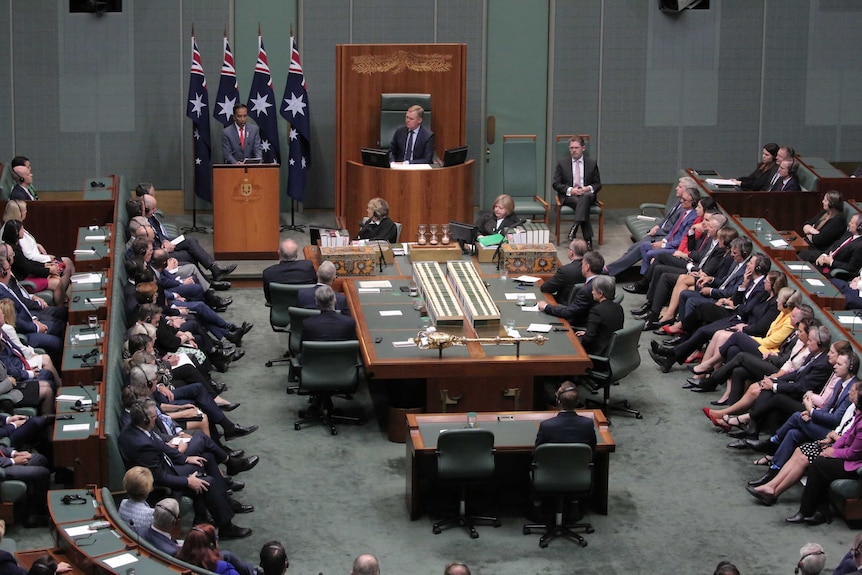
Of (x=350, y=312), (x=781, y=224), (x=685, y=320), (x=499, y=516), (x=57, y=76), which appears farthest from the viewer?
(x=57, y=76)

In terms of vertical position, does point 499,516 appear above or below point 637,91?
below

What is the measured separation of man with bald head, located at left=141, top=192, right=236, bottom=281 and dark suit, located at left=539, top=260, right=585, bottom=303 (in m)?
3.52

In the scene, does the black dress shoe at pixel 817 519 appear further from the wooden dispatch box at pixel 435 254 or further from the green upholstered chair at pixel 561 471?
the wooden dispatch box at pixel 435 254

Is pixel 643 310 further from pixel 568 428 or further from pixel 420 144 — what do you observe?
pixel 568 428

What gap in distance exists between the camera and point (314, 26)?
17.1m

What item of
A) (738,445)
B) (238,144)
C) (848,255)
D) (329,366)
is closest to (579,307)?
(738,445)

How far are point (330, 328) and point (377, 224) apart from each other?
2.67m

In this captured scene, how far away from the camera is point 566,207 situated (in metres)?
17.1

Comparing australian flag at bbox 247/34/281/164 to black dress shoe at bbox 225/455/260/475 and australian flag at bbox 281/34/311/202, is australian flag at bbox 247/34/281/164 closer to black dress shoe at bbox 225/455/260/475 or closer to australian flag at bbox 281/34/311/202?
australian flag at bbox 281/34/311/202

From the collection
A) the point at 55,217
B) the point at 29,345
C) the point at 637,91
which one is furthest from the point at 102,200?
the point at 637,91

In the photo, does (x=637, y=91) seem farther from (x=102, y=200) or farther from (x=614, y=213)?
(x=102, y=200)

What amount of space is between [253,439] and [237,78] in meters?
6.54

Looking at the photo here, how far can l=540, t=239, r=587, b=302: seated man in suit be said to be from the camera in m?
12.9

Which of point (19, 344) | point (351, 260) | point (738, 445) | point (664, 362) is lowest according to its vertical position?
point (738, 445)
